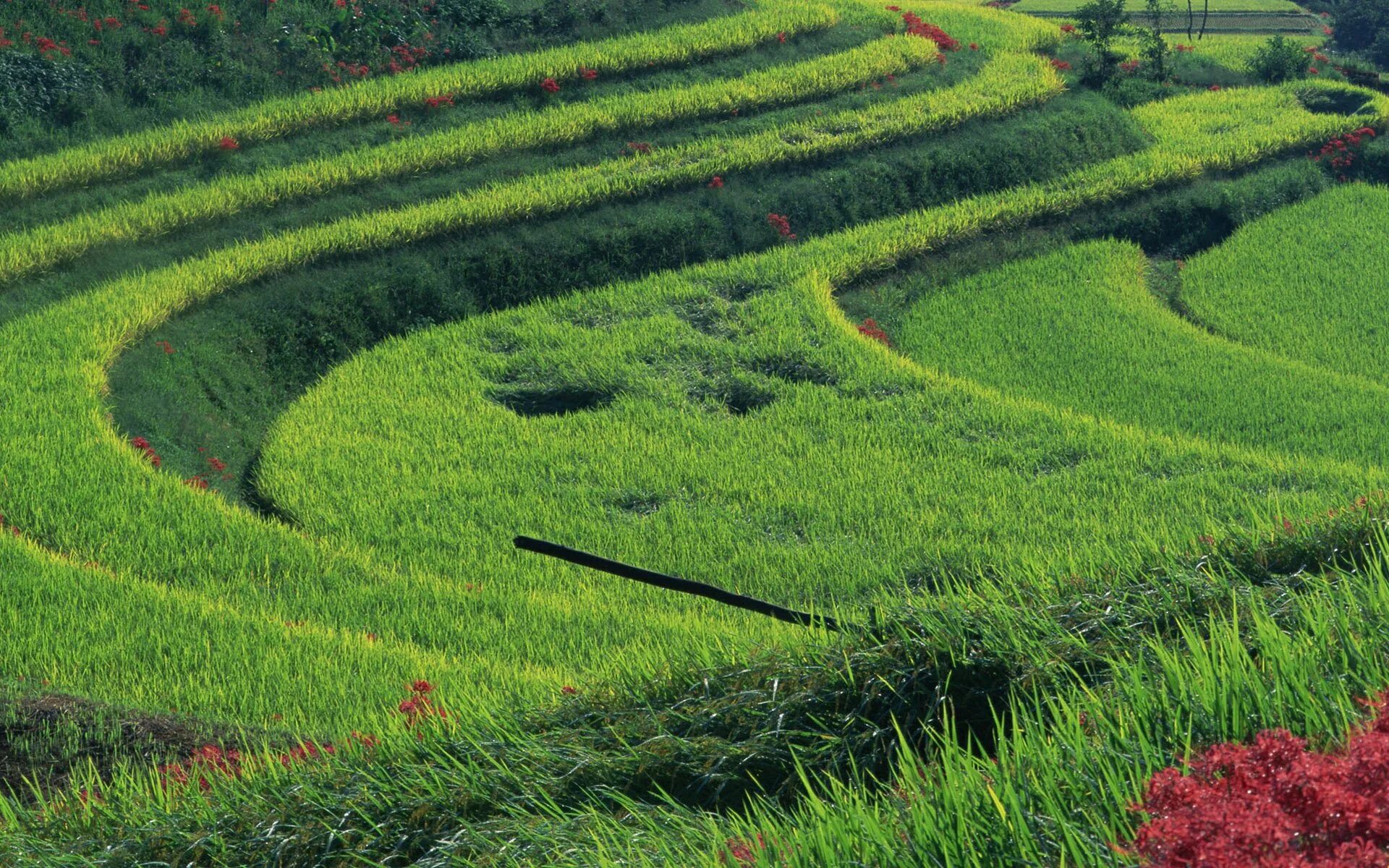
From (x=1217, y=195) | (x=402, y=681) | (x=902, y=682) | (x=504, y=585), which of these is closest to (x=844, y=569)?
(x=504, y=585)

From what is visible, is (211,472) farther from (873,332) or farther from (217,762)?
(873,332)

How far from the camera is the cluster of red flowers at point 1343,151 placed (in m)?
22.2

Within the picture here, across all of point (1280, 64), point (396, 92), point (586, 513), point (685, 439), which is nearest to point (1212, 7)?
point (1280, 64)

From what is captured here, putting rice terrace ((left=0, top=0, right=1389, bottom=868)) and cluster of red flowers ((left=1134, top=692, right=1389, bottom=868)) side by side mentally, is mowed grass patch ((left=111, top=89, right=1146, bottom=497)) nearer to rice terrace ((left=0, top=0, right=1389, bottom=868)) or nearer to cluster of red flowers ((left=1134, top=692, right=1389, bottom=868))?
rice terrace ((left=0, top=0, right=1389, bottom=868))

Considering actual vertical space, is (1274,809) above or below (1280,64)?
above

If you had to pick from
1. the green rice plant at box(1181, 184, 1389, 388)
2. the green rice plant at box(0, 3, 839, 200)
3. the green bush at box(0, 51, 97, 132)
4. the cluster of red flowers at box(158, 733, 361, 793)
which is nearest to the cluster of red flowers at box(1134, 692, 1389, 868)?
the cluster of red flowers at box(158, 733, 361, 793)

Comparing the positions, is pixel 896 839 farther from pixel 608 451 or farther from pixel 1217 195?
pixel 1217 195

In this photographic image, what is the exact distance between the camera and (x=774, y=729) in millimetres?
5758

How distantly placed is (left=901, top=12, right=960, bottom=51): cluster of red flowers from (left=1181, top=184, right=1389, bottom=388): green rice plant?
22.9ft

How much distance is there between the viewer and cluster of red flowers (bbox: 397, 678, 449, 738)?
6615 millimetres

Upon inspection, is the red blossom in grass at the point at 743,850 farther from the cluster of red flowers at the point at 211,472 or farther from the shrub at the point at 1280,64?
the shrub at the point at 1280,64

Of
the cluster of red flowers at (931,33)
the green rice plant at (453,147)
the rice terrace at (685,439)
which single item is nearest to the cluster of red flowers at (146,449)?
the rice terrace at (685,439)

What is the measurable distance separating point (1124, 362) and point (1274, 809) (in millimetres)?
12354

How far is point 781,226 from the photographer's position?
18766 millimetres
